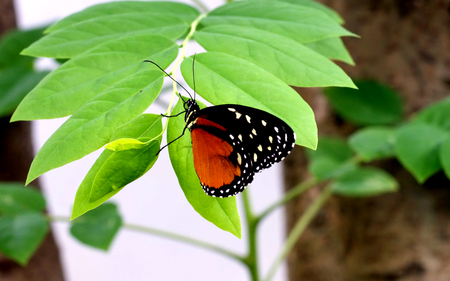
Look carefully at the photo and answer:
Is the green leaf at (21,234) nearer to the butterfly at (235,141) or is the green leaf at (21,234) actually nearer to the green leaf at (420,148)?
the butterfly at (235,141)

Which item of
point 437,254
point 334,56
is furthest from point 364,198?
point 334,56

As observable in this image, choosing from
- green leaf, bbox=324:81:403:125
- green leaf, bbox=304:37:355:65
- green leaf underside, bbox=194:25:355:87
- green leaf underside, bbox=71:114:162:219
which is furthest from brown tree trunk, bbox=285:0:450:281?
green leaf underside, bbox=71:114:162:219

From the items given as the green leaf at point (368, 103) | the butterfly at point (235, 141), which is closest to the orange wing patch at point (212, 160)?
the butterfly at point (235, 141)

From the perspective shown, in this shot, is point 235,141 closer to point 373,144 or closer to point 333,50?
point 333,50

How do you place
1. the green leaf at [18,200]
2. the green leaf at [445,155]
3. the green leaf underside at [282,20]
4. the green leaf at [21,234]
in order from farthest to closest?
the green leaf at [18,200] < the green leaf at [21,234] < the green leaf at [445,155] < the green leaf underside at [282,20]

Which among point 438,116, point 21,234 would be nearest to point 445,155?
point 438,116
